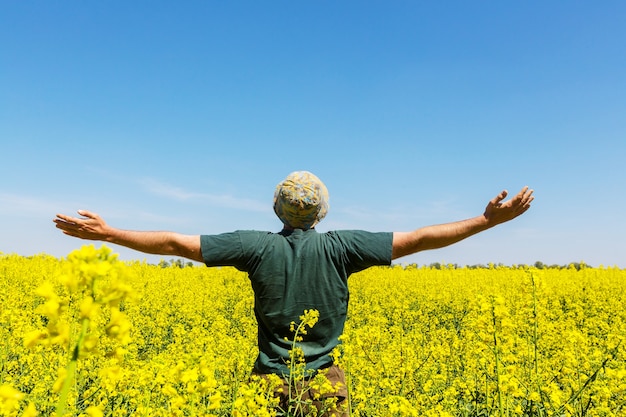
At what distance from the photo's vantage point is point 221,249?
252 cm

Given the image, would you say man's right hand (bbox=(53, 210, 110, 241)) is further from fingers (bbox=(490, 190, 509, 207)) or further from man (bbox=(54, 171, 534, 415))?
fingers (bbox=(490, 190, 509, 207))

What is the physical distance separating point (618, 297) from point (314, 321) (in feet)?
38.7

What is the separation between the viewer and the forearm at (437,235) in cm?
255

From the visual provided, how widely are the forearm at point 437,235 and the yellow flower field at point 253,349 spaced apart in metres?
0.40

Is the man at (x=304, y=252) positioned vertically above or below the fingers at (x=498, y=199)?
below

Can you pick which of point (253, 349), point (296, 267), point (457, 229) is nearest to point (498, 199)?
point (457, 229)

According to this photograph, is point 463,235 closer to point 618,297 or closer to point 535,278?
point 535,278

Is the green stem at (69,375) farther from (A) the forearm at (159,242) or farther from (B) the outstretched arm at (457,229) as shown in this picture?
(B) the outstretched arm at (457,229)

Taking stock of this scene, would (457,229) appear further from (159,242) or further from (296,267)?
(159,242)

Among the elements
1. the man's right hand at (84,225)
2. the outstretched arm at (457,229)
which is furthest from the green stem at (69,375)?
the outstretched arm at (457,229)

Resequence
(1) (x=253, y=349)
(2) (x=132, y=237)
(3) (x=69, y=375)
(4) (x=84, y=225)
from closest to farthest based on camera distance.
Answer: (3) (x=69, y=375), (4) (x=84, y=225), (2) (x=132, y=237), (1) (x=253, y=349)

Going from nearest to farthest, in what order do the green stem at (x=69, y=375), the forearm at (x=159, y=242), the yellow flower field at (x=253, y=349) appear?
the green stem at (x=69, y=375) → the yellow flower field at (x=253, y=349) → the forearm at (x=159, y=242)

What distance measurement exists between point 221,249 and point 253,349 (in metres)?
2.48

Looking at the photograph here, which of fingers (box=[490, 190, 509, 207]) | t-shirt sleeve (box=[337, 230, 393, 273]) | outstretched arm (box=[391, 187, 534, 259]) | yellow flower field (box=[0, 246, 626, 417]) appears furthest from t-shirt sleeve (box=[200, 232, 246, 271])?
fingers (box=[490, 190, 509, 207])
